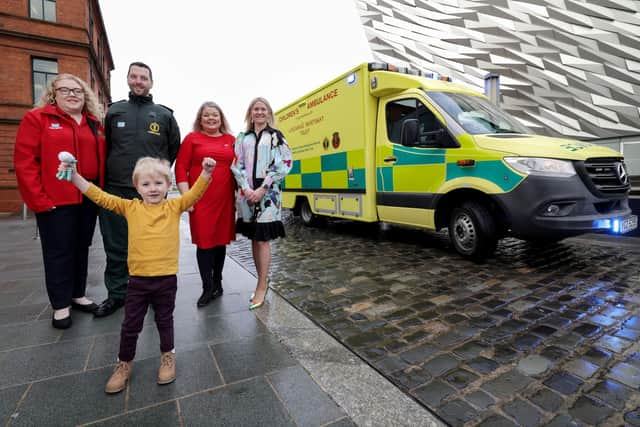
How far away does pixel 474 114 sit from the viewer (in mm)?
4336

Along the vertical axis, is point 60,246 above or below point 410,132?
below

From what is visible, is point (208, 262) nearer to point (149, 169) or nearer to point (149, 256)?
point (149, 256)

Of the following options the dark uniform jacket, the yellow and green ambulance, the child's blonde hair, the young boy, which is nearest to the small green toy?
the young boy

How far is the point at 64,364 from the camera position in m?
1.94

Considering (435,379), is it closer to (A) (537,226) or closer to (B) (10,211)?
(A) (537,226)

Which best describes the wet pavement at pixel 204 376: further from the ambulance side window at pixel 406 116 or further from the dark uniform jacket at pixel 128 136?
the ambulance side window at pixel 406 116

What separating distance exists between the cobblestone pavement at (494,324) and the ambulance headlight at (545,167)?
1094 mm

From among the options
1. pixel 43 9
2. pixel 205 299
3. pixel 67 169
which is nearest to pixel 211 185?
pixel 205 299

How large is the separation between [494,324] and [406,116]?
133 inches

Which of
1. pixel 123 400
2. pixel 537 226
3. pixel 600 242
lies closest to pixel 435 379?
pixel 123 400

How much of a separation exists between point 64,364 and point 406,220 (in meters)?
4.13

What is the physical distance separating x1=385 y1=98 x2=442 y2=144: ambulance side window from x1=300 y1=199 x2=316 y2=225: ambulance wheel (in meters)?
3.05

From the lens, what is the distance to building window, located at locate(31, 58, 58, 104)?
14.3 meters

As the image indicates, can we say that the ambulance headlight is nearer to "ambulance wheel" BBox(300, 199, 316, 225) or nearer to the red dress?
the red dress
